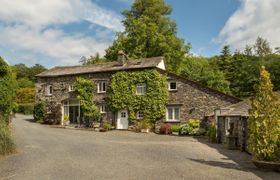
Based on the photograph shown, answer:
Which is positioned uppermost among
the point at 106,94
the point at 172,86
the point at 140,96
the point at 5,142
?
the point at 172,86

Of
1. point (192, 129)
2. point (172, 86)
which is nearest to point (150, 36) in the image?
point (172, 86)

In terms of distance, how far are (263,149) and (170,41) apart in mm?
31381

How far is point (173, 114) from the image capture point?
28.9 m

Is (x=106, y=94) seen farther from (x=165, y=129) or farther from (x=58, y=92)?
(x=165, y=129)

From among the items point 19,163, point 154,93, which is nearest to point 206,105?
point 154,93

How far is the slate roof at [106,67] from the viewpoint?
30.7 m

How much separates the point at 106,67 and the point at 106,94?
3.23m

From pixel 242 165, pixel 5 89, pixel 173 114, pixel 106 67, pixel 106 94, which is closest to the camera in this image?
pixel 242 165

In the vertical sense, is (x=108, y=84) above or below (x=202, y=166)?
above

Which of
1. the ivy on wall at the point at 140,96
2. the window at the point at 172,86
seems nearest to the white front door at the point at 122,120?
the ivy on wall at the point at 140,96

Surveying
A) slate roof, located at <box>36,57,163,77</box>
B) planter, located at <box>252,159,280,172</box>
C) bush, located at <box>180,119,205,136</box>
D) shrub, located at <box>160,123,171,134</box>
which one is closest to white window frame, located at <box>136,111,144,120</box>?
shrub, located at <box>160,123,171,134</box>

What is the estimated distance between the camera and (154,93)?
29203mm

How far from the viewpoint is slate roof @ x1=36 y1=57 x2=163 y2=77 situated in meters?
30.7

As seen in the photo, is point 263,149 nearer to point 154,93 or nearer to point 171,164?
point 171,164
